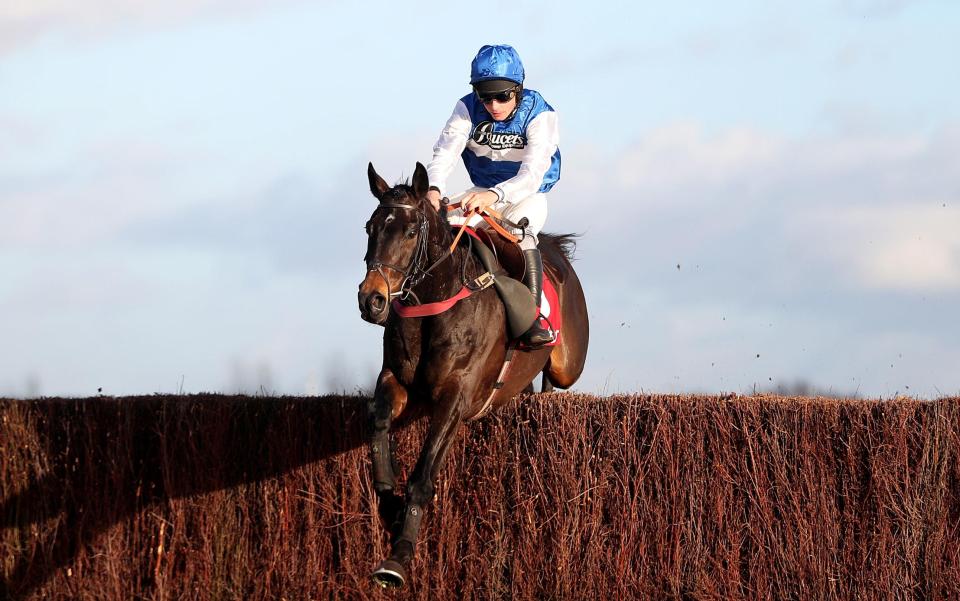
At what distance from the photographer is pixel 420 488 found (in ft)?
26.0

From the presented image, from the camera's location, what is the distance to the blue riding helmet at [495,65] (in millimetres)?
9281

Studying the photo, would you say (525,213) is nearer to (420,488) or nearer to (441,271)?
(441,271)

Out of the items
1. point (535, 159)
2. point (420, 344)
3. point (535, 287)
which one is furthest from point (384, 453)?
point (535, 159)

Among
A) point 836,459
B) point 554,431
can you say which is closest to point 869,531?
point 836,459

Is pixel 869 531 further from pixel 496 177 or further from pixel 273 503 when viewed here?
pixel 273 503

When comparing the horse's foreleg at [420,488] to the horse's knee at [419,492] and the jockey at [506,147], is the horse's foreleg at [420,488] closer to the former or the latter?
the horse's knee at [419,492]

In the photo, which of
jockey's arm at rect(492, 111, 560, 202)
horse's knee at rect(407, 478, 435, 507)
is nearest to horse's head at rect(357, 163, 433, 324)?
horse's knee at rect(407, 478, 435, 507)

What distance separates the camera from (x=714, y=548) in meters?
9.86

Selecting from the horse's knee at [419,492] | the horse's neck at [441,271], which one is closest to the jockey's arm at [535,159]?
the horse's neck at [441,271]

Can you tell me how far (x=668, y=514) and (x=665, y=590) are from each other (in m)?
0.58

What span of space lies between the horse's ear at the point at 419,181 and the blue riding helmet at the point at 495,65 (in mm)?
1596

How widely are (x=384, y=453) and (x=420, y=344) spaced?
77 centimetres

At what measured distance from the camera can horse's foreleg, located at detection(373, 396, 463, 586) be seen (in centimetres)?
735

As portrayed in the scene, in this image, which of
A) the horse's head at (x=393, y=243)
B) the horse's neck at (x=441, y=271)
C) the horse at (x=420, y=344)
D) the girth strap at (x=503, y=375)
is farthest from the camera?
the girth strap at (x=503, y=375)
